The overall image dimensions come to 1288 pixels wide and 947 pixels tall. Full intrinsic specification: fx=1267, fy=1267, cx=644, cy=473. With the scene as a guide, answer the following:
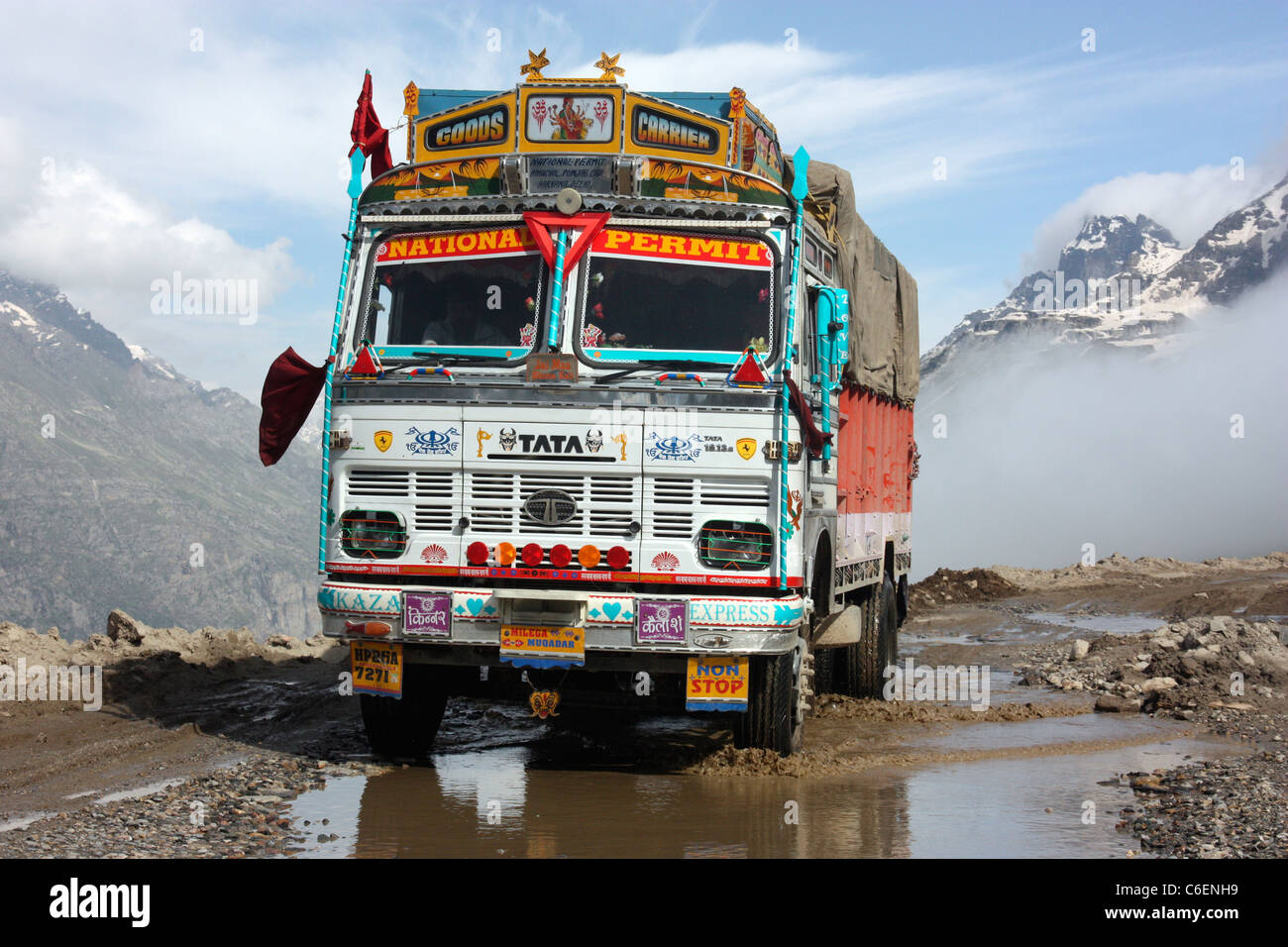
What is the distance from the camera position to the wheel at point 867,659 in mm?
12055

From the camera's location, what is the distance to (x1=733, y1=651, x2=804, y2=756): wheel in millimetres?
7938

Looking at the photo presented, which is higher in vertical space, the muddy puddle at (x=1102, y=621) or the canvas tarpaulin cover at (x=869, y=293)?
the canvas tarpaulin cover at (x=869, y=293)

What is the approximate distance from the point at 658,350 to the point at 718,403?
0.54 meters

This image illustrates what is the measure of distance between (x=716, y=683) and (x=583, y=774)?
1262 mm

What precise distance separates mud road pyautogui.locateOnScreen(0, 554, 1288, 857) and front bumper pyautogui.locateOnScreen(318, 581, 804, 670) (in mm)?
891

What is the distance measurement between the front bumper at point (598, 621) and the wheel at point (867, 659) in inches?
181

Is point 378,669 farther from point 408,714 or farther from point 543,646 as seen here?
point 543,646

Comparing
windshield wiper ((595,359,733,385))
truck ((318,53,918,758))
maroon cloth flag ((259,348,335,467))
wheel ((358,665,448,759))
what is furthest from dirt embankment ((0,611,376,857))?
windshield wiper ((595,359,733,385))

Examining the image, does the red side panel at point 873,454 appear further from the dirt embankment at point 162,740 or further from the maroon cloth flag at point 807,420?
the dirt embankment at point 162,740

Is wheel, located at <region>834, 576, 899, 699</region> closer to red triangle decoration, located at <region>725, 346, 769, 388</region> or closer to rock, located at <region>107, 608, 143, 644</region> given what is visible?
red triangle decoration, located at <region>725, 346, 769, 388</region>

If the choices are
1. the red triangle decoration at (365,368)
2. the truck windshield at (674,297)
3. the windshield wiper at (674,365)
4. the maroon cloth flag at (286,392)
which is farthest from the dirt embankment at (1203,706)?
the maroon cloth flag at (286,392)

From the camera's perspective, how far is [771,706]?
8.01 metres

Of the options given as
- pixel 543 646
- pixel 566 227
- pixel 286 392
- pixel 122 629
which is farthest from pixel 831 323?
pixel 122 629
